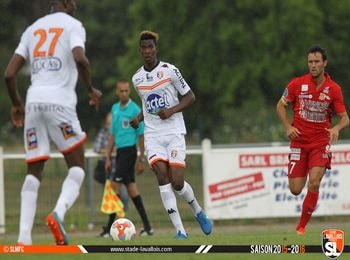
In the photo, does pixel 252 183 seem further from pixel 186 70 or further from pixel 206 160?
pixel 186 70

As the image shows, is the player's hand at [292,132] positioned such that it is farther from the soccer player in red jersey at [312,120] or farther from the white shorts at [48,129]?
the white shorts at [48,129]

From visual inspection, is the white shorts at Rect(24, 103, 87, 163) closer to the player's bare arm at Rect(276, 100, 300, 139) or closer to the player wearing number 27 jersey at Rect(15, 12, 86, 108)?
the player wearing number 27 jersey at Rect(15, 12, 86, 108)

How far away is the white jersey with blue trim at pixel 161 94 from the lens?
13766mm

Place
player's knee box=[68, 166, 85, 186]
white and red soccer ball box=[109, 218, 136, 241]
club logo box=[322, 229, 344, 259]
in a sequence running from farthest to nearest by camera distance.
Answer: white and red soccer ball box=[109, 218, 136, 241] < player's knee box=[68, 166, 85, 186] < club logo box=[322, 229, 344, 259]

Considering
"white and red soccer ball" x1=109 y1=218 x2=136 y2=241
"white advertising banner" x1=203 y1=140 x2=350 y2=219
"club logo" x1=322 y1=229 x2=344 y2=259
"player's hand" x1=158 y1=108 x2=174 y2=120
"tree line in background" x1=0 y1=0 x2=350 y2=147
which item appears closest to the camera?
"club logo" x1=322 y1=229 x2=344 y2=259

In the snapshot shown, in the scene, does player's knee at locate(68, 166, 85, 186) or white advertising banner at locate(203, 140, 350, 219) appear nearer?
player's knee at locate(68, 166, 85, 186)

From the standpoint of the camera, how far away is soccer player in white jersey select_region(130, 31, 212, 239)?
13.7m

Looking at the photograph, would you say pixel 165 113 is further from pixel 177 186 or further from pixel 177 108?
pixel 177 186

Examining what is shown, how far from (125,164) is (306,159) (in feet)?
15.1

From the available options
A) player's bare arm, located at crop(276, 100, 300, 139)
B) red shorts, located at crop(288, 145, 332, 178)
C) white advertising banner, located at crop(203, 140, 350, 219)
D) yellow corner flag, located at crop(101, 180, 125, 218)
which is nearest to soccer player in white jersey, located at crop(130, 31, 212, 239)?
player's bare arm, located at crop(276, 100, 300, 139)

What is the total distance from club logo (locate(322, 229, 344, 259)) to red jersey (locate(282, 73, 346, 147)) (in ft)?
13.9

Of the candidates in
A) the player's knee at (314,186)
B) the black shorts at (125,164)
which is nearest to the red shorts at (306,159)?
the player's knee at (314,186)

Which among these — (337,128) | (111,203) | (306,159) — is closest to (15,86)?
(337,128)

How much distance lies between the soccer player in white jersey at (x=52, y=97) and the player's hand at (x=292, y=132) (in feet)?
12.3
